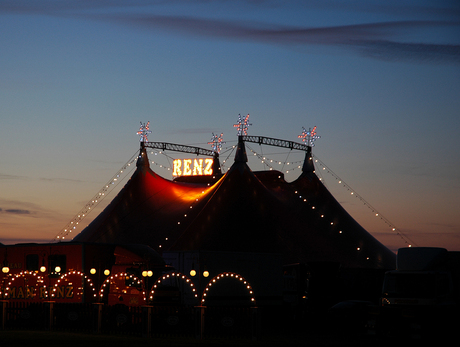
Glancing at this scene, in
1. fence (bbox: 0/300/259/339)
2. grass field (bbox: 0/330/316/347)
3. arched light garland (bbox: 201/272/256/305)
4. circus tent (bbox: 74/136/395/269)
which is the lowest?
grass field (bbox: 0/330/316/347)

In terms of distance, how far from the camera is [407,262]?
20.1 meters

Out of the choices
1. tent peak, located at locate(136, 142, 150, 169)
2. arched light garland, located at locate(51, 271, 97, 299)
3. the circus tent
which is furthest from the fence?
tent peak, located at locate(136, 142, 150, 169)

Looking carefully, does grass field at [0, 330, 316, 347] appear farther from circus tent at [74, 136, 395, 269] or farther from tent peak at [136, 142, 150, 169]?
tent peak at [136, 142, 150, 169]

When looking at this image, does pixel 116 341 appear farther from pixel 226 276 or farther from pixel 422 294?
pixel 422 294

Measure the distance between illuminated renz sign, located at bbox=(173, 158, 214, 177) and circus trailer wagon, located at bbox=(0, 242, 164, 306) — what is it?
885 inches

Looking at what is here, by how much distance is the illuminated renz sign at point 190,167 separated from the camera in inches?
1841

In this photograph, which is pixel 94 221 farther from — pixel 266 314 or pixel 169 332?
pixel 169 332

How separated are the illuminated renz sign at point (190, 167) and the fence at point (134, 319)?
85.8 ft

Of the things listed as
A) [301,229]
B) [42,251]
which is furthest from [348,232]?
[42,251]

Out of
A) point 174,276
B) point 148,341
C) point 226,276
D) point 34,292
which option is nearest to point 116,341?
point 148,341

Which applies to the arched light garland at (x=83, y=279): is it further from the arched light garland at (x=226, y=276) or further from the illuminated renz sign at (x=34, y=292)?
the arched light garland at (x=226, y=276)

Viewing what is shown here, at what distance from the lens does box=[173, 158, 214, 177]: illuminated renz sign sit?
46.8 metres

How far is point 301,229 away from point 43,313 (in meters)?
17.5

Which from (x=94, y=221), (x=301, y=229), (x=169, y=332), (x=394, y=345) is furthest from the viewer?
(x=94, y=221)
